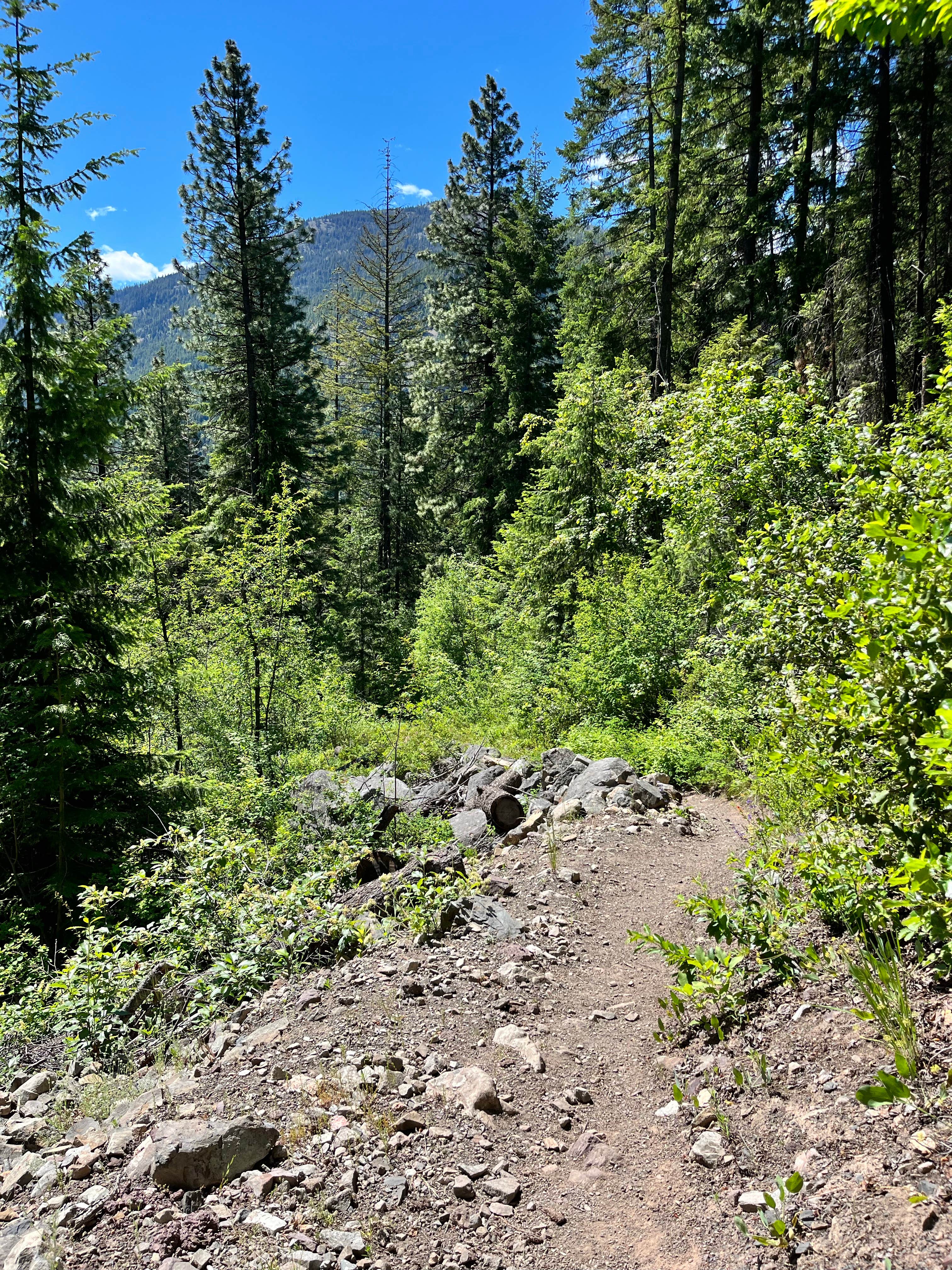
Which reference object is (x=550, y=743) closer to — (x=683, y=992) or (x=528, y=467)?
(x=683, y=992)

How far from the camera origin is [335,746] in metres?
14.4

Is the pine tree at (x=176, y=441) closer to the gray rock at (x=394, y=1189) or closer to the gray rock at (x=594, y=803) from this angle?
the gray rock at (x=594, y=803)

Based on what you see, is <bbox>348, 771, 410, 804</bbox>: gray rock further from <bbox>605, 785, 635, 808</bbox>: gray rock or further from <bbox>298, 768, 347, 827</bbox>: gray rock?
<bbox>605, 785, 635, 808</bbox>: gray rock

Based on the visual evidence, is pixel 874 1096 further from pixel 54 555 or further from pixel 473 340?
pixel 473 340

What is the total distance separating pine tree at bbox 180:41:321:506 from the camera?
22.1 meters

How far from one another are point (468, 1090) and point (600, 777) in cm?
457

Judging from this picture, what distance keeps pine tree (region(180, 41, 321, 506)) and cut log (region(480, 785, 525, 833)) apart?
1673 centimetres

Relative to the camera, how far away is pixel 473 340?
2514 cm

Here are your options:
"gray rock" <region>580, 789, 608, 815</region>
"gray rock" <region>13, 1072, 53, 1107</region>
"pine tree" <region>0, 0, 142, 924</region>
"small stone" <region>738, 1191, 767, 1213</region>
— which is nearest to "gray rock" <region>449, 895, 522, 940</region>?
"gray rock" <region>580, 789, 608, 815</region>

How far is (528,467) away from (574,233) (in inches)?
347

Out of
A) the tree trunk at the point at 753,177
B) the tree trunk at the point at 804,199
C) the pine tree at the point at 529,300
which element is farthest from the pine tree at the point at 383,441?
the tree trunk at the point at 804,199

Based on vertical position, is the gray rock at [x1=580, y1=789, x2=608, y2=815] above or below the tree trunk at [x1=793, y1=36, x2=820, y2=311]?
below

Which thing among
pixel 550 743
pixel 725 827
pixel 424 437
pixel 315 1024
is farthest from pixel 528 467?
pixel 315 1024

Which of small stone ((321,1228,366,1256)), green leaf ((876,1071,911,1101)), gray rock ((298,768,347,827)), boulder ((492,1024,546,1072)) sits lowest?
gray rock ((298,768,347,827))
